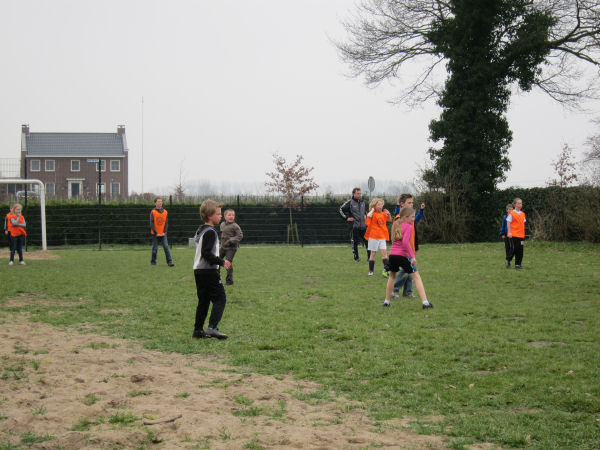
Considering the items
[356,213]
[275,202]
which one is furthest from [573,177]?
[356,213]

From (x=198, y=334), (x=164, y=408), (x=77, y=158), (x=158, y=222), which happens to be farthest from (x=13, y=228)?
(x=77, y=158)

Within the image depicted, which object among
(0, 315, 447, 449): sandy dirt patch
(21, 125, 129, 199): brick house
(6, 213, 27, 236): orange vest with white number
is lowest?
(0, 315, 447, 449): sandy dirt patch

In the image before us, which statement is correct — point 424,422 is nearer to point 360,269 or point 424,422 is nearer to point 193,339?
point 193,339

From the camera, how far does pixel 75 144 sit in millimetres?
70438

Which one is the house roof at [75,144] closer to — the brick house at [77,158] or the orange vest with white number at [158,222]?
A: the brick house at [77,158]

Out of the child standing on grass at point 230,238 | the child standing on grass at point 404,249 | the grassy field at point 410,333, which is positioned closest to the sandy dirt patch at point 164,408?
the grassy field at point 410,333

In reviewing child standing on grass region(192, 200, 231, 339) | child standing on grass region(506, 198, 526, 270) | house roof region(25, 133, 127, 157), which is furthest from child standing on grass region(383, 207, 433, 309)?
house roof region(25, 133, 127, 157)

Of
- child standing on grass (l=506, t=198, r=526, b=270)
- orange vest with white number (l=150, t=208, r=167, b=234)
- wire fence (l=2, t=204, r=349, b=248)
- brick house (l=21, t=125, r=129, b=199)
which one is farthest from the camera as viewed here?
brick house (l=21, t=125, r=129, b=199)

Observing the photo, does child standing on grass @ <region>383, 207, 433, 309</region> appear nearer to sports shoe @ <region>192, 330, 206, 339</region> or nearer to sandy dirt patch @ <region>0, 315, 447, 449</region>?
sports shoe @ <region>192, 330, 206, 339</region>

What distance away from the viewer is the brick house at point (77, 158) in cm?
6881

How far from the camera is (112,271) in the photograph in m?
16.2

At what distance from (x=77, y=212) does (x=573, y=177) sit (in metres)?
35.6

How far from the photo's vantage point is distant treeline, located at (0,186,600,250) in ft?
90.2

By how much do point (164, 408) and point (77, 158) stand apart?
230ft
